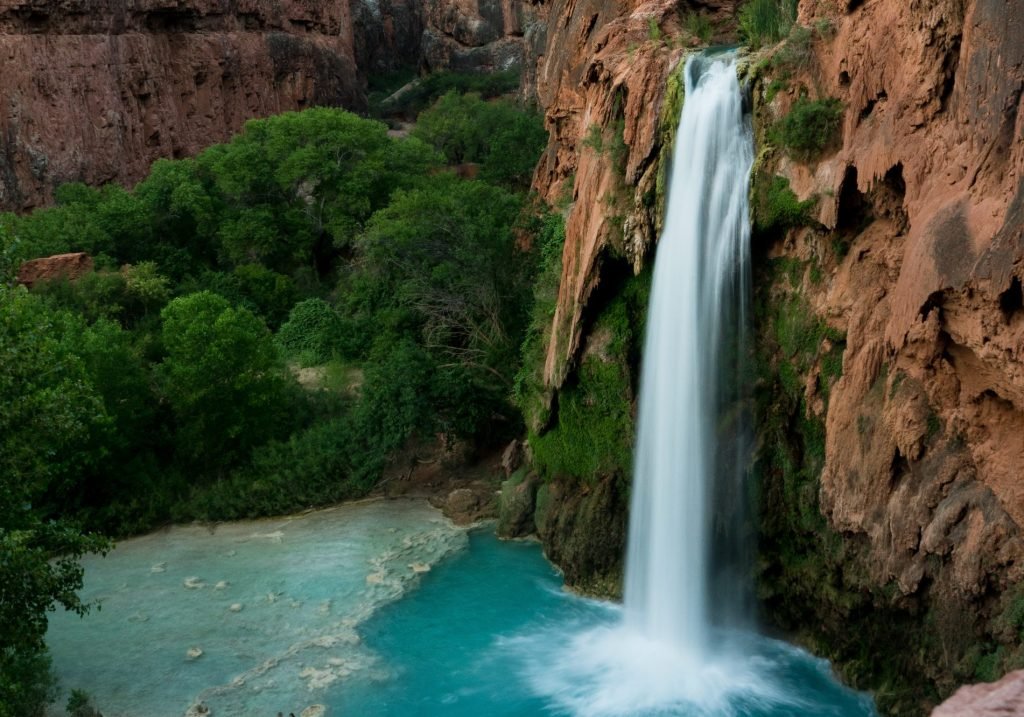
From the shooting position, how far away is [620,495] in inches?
741

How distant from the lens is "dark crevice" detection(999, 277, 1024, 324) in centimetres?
1062

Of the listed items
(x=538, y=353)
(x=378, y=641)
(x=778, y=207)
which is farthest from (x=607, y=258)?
(x=378, y=641)

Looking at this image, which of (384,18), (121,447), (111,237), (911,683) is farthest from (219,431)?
(384,18)

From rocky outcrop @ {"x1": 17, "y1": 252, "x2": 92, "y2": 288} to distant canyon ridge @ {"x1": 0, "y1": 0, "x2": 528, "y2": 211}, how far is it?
1009cm

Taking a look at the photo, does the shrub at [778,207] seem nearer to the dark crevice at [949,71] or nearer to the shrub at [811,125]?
the shrub at [811,125]

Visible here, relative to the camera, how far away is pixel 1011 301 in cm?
1079

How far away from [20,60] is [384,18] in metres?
37.2

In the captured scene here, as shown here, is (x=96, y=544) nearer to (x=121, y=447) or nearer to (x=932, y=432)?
(x=121, y=447)

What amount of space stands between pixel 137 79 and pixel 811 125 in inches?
1471

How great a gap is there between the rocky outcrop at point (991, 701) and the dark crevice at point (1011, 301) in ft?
24.8

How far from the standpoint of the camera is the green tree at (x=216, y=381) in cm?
2391

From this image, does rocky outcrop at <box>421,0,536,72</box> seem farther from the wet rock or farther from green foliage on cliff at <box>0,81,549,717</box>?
the wet rock

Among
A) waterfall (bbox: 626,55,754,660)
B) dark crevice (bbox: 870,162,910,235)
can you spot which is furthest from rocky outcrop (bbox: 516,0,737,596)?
dark crevice (bbox: 870,162,910,235)

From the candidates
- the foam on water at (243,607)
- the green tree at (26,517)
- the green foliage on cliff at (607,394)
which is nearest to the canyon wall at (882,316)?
the green foliage on cliff at (607,394)
